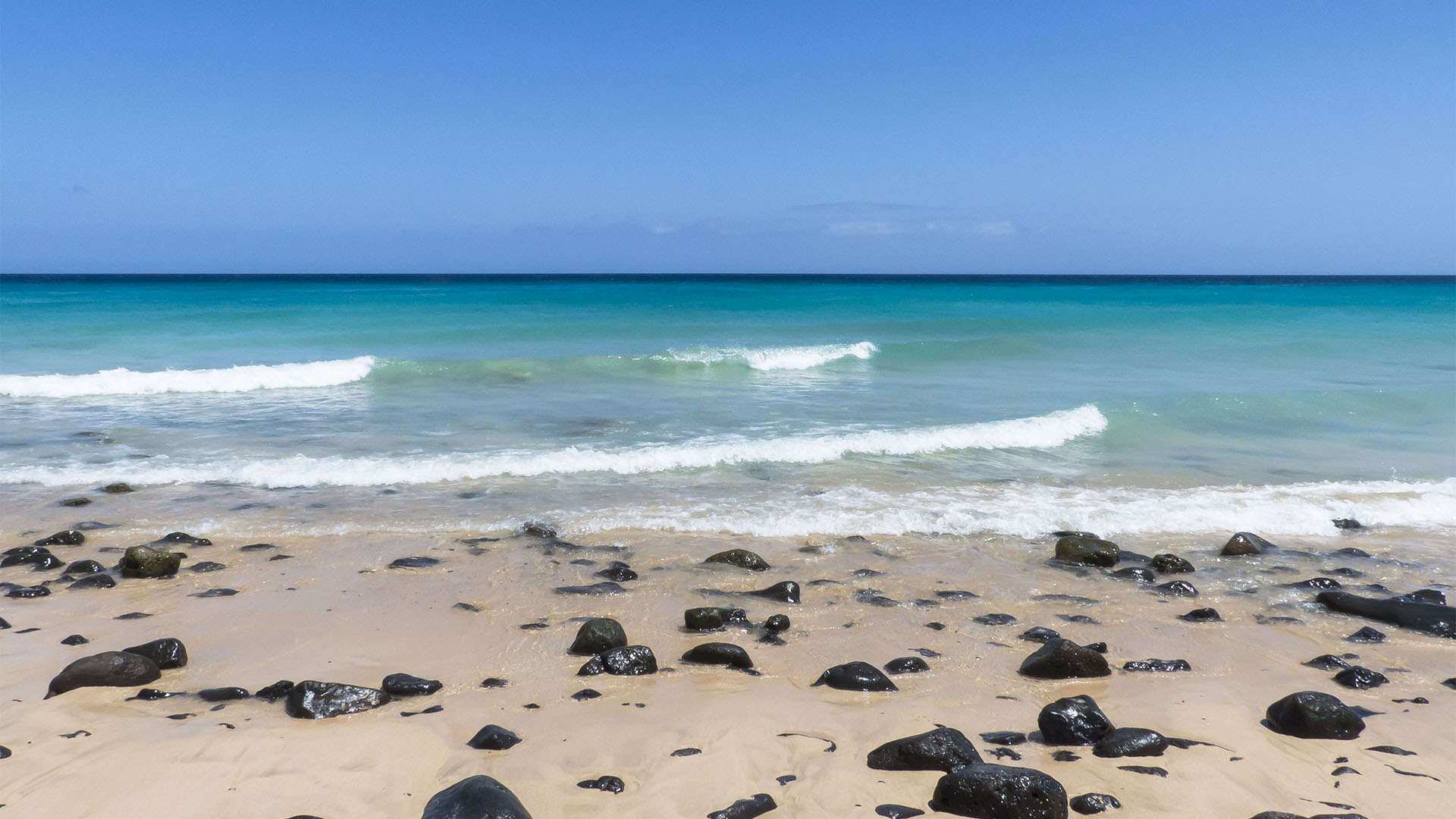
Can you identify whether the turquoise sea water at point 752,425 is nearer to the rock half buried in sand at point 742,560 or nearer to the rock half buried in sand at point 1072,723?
the rock half buried in sand at point 742,560

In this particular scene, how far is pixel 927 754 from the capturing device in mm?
3639

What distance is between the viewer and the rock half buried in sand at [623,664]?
183 inches

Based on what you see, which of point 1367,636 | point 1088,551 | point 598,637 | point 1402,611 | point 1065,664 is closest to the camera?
point 1065,664

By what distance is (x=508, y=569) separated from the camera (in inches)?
254

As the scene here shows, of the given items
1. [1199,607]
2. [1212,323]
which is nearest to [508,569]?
[1199,607]

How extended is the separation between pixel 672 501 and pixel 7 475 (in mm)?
6953

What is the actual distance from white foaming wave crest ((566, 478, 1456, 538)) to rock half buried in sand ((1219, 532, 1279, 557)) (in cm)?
57

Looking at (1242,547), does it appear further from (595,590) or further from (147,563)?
(147,563)

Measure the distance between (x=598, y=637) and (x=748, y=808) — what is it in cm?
177

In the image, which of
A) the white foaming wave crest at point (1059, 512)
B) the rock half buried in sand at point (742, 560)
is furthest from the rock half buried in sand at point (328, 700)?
the white foaming wave crest at point (1059, 512)

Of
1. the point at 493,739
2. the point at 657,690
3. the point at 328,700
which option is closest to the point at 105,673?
the point at 328,700

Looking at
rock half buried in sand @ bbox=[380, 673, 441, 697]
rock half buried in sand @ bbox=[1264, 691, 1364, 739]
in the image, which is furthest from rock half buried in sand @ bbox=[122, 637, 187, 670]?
rock half buried in sand @ bbox=[1264, 691, 1364, 739]

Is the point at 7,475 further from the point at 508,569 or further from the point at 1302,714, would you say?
the point at 1302,714

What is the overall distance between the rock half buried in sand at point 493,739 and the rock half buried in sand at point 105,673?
1887 mm
